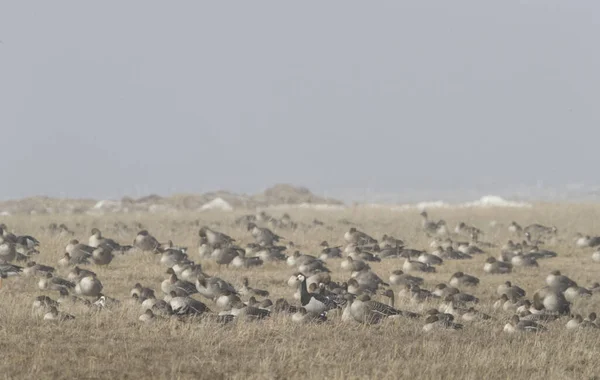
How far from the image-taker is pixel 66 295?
2162 centimetres

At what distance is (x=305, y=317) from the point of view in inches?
718

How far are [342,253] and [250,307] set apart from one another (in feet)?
44.7

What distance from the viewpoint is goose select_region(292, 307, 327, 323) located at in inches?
714

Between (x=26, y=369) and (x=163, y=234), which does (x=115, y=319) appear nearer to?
(x=26, y=369)

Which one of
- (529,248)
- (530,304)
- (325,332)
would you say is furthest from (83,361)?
(529,248)

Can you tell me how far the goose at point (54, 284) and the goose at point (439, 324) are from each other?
8182mm

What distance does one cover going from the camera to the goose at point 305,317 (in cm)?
1814

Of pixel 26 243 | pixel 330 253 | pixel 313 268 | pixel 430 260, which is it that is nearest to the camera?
pixel 313 268

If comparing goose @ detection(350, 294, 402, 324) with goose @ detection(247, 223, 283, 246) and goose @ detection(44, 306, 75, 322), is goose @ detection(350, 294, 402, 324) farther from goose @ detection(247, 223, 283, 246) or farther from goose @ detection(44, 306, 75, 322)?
goose @ detection(247, 223, 283, 246)

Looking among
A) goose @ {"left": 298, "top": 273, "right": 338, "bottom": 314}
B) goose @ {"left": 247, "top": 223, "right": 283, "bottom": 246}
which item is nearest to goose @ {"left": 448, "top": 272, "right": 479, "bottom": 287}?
goose @ {"left": 298, "top": 273, "right": 338, "bottom": 314}

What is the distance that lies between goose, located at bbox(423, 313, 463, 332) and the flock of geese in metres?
0.02

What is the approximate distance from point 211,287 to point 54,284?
11.1 ft

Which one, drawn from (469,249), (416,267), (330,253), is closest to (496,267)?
(416,267)

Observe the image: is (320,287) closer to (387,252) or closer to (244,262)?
(244,262)
